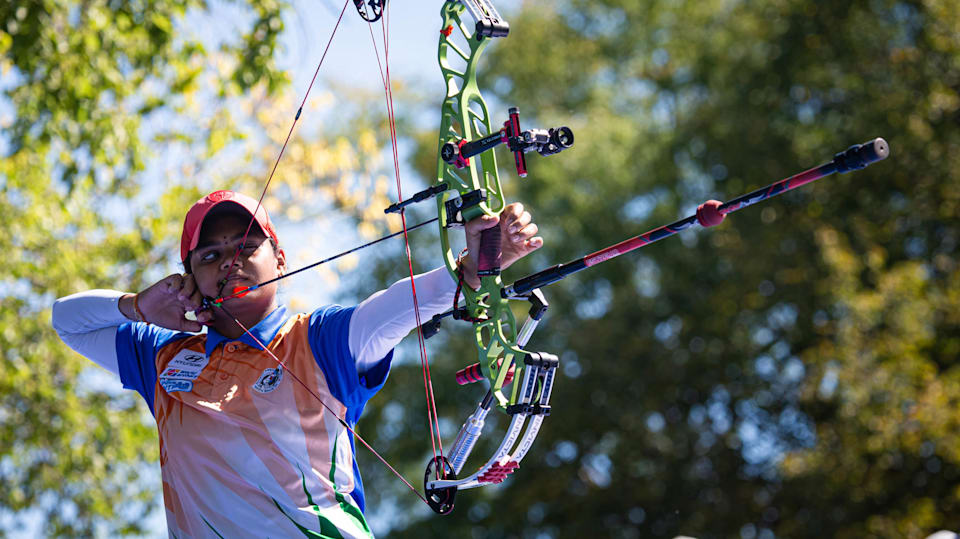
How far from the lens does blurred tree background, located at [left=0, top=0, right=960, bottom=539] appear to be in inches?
342

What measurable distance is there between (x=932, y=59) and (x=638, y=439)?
6.61 metres

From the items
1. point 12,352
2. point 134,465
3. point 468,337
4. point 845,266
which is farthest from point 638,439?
point 12,352

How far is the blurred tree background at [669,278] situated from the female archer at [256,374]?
410 centimetres

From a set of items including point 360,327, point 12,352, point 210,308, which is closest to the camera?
point 360,327

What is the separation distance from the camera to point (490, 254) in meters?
2.61

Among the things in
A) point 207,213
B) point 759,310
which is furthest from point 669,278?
point 207,213

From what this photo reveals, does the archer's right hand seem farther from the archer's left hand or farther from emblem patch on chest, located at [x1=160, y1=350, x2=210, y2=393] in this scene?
the archer's left hand

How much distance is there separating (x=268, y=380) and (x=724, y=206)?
1146 mm

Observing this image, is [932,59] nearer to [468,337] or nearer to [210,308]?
[468,337]

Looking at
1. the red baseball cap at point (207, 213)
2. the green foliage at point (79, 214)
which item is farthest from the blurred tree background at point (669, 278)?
the red baseball cap at point (207, 213)

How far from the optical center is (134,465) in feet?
31.5

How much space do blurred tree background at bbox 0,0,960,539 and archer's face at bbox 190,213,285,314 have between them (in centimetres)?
409

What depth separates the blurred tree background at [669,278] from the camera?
28.5 ft

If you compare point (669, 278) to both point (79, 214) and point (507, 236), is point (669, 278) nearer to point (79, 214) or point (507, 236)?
point (79, 214)
